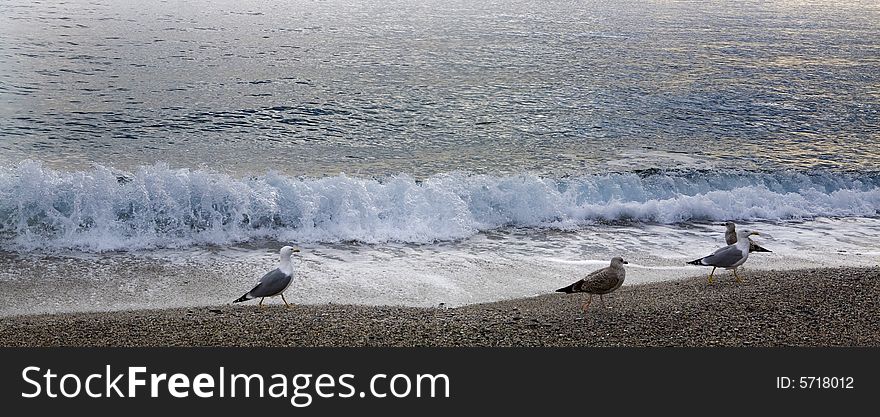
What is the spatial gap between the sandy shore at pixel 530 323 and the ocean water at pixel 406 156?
100cm

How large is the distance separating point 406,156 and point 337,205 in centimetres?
413

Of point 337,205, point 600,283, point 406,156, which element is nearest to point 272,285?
point 600,283

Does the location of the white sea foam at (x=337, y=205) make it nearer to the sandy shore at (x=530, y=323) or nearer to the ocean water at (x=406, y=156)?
the ocean water at (x=406, y=156)

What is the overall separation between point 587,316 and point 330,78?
17546 millimetres

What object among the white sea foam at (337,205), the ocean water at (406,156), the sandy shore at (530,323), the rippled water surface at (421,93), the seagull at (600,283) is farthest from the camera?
the rippled water surface at (421,93)

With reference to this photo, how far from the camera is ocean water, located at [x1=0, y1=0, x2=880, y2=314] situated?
1106cm

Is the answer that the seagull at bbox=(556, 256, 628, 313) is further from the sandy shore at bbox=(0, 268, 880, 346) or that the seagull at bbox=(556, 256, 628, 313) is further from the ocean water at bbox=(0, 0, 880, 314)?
the ocean water at bbox=(0, 0, 880, 314)

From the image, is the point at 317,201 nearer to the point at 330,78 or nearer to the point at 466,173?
the point at 466,173

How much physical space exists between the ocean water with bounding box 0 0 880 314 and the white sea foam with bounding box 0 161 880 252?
46 millimetres

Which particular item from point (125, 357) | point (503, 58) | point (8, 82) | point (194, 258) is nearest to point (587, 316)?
point (125, 357)

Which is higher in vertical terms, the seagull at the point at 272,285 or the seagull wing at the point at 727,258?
the seagull at the point at 272,285

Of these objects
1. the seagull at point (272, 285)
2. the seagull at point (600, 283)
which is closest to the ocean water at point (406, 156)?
the seagull at point (272, 285)

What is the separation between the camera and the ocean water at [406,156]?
11062 mm

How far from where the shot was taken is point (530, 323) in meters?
7.79
